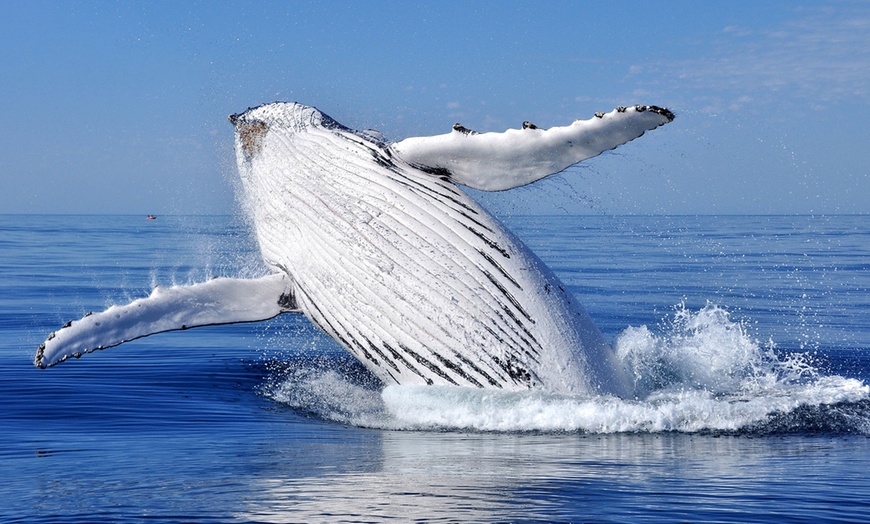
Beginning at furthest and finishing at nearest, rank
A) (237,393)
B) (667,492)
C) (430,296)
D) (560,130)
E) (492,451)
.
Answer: (237,393), (430,296), (560,130), (492,451), (667,492)

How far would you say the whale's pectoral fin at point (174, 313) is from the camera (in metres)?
7.97

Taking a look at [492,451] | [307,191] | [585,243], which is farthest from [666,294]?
[585,243]

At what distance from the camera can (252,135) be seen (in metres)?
9.45

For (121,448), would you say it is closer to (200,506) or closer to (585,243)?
(200,506)

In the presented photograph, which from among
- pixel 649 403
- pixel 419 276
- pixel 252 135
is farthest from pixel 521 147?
pixel 252 135

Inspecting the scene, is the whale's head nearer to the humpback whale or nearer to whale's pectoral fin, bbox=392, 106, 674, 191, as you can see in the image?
the humpback whale

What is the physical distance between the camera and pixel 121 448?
6.48 meters

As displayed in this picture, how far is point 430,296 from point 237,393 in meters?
3.09

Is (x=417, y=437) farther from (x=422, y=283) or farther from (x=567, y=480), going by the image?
(x=567, y=480)

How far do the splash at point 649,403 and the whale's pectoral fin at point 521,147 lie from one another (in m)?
1.76

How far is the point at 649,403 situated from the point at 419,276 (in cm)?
214

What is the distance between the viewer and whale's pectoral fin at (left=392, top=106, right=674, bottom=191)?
6.82 meters

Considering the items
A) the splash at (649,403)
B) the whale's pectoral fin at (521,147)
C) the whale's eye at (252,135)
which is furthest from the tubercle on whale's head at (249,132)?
the splash at (649,403)

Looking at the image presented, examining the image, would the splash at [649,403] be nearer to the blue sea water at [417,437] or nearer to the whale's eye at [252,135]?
the blue sea water at [417,437]
